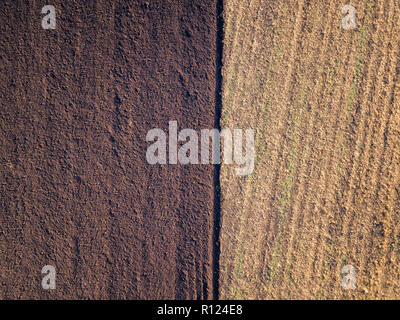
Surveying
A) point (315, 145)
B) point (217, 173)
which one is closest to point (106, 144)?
point (217, 173)

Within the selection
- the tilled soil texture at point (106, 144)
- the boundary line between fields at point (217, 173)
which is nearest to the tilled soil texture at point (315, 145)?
the boundary line between fields at point (217, 173)

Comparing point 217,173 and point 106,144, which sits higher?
point 106,144

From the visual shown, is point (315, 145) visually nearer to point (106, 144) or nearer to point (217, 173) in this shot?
point (217, 173)

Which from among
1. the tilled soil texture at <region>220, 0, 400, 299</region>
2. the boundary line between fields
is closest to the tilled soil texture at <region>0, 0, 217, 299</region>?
the boundary line between fields

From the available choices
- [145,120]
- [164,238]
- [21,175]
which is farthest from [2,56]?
[164,238]

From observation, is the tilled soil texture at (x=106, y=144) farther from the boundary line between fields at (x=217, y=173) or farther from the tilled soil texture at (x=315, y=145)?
the tilled soil texture at (x=315, y=145)
